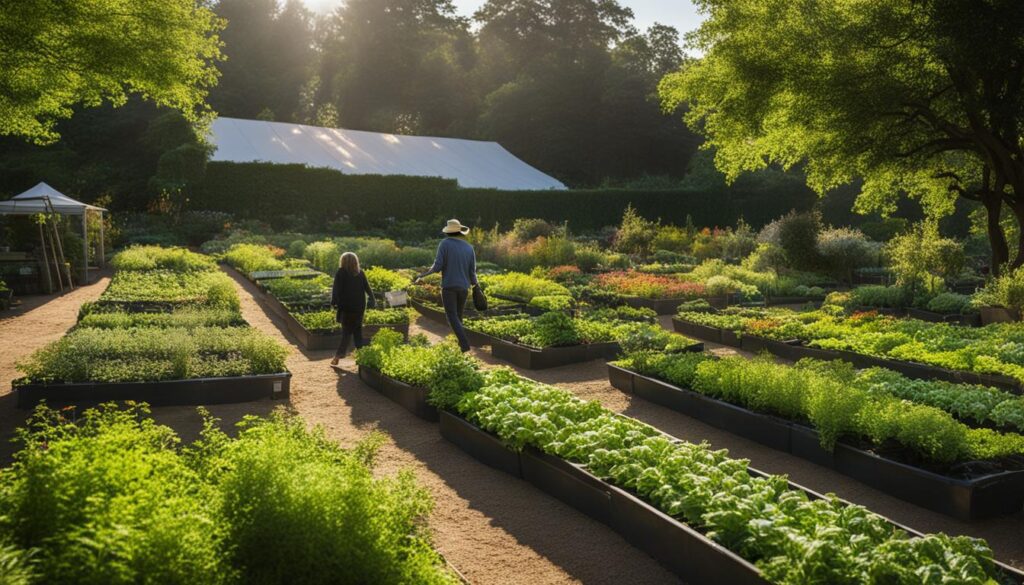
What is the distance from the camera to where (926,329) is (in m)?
11.3

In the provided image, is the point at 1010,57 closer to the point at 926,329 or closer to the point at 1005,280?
the point at 1005,280

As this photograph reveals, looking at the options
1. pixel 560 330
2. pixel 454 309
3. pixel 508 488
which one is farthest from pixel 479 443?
pixel 560 330

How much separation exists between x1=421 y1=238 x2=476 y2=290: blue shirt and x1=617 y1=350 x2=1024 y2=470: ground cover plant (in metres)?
3.19

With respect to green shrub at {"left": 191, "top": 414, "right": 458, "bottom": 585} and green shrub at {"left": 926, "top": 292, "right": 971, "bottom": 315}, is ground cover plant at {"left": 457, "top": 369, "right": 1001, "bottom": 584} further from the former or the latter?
green shrub at {"left": 926, "top": 292, "right": 971, "bottom": 315}

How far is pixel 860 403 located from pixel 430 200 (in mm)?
32374

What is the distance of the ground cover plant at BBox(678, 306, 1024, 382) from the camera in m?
9.34

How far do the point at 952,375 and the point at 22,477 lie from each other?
32.7ft

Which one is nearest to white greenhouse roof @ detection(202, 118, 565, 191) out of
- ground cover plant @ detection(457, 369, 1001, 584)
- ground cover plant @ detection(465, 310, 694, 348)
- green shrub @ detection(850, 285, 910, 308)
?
green shrub @ detection(850, 285, 910, 308)

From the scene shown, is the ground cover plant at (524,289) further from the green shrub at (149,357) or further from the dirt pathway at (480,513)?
the dirt pathway at (480,513)

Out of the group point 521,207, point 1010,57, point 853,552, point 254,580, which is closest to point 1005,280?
point 1010,57

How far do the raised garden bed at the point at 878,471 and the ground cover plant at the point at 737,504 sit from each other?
4.85 ft

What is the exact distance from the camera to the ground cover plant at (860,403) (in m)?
6.02

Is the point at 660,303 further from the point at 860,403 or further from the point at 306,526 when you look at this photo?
the point at 306,526

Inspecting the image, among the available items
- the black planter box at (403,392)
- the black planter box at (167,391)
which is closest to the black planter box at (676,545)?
the black planter box at (403,392)
